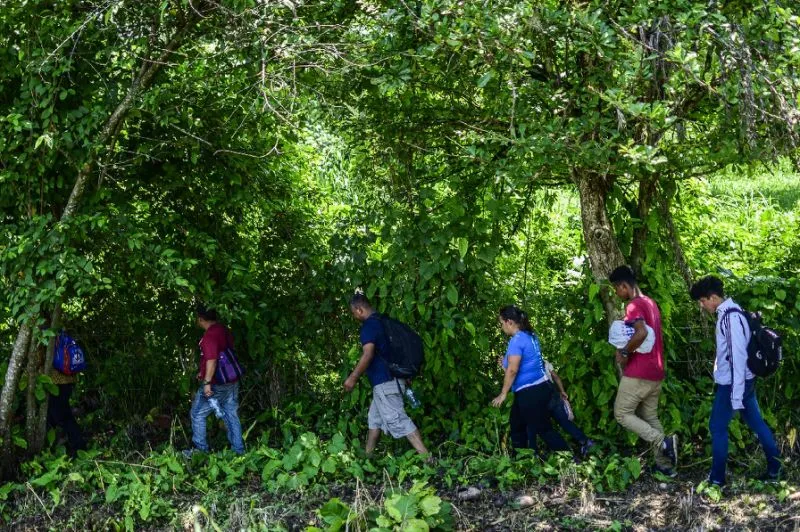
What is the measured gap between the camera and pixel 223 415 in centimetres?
756

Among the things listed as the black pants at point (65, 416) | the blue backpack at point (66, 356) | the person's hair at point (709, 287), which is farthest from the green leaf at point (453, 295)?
the black pants at point (65, 416)

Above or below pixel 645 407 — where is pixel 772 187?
above

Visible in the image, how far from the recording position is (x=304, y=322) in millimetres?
8148

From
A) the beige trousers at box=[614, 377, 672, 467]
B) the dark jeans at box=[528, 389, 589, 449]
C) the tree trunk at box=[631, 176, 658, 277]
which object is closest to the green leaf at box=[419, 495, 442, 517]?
the dark jeans at box=[528, 389, 589, 449]

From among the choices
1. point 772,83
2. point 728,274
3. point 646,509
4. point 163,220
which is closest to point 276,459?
point 163,220

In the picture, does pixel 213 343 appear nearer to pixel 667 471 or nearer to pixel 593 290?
pixel 593 290

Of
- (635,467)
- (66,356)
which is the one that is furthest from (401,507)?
(66,356)

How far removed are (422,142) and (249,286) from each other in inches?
76.5

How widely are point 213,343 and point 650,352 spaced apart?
3.41 metres

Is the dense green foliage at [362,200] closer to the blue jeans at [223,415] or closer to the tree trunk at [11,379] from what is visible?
the tree trunk at [11,379]

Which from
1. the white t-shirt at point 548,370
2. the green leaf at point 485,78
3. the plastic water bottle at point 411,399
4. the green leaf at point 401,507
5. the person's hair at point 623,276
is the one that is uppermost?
the green leaf at point 485,78

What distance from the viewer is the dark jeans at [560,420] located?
693cm

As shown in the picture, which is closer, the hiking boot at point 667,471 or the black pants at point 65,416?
the hiking boot at point 667,471

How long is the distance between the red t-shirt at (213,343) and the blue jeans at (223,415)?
0.58 ft
